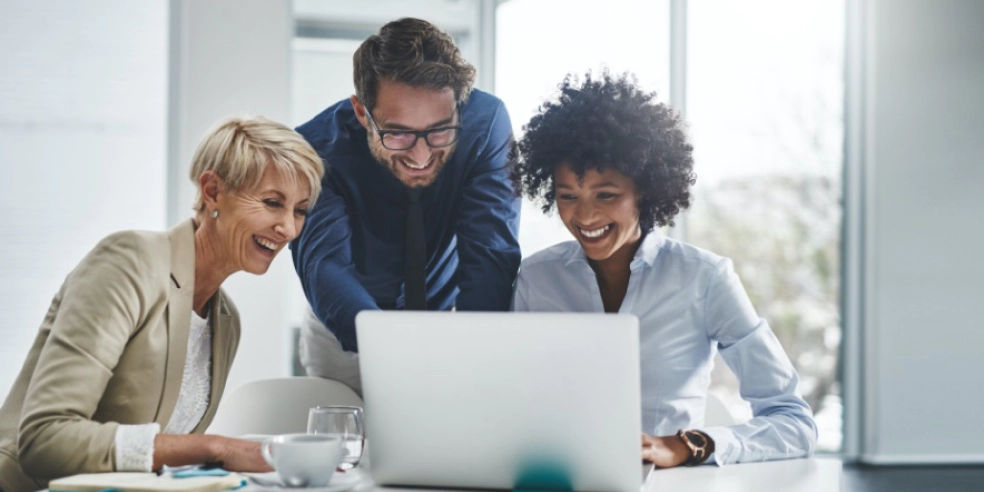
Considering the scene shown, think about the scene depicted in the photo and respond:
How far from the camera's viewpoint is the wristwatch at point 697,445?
1.73 meters

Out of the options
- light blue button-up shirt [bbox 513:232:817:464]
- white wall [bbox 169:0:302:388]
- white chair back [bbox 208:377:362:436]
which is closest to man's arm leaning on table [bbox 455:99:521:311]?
light blue button-up shirt [bbox 513:232:817:464]

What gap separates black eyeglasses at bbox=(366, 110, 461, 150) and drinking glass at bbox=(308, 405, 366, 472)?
3.88 feet

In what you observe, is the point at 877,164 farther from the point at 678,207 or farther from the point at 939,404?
the point at 678,207

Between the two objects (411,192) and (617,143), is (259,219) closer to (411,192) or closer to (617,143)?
(411,192)

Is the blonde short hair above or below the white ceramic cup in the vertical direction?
above

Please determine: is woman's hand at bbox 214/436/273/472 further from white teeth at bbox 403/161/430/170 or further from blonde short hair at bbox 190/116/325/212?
white teeth at bbox 403/161/430/170

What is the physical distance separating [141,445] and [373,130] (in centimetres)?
133

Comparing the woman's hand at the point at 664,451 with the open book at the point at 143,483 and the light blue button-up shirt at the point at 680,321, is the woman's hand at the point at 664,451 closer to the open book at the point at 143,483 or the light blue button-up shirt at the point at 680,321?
the light blue button-up shirt at the point at 680,321

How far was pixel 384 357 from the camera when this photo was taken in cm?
143

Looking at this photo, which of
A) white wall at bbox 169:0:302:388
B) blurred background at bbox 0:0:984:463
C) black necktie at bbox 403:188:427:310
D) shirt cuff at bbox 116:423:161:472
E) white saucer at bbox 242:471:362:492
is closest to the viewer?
white saucer at bbox 242:471:362:492

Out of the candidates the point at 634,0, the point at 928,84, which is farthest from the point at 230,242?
the point at 928,84

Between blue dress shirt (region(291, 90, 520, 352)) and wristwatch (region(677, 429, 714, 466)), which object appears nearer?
wristwatch (region(677, 429, 714, 466))

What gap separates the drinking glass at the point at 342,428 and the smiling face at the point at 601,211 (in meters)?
0.90

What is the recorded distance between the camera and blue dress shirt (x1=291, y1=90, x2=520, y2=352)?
2709mm
